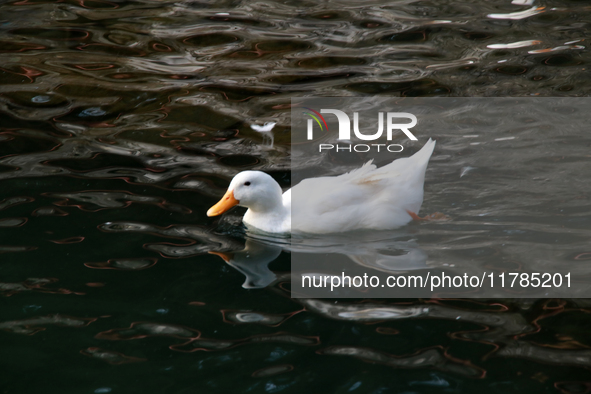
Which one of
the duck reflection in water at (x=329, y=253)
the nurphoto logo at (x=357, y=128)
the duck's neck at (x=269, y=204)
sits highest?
the nurphoto logo at (x=357, y=128)

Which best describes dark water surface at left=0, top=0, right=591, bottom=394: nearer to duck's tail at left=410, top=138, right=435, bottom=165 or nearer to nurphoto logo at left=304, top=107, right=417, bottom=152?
nurphoto logo at left=304, top=107, right=417, bottom=152

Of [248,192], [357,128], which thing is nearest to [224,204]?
[248,192]

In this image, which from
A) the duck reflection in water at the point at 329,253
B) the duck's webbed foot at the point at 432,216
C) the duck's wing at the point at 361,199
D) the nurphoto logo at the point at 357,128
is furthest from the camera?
the nurphoto logo at the point at 357,128

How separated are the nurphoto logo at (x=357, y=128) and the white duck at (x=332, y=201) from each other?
4.23ft

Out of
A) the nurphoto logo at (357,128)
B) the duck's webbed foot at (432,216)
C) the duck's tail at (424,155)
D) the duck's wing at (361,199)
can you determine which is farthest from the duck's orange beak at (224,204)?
the nurphoto logo at (357,128)

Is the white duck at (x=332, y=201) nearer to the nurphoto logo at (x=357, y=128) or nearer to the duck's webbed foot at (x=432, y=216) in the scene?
the duck's webbed foot at (x=432, y=216)

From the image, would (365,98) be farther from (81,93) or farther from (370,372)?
(370,372)

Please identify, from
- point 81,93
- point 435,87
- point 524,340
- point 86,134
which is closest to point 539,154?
point 435,87

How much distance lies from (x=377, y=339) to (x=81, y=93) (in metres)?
4.96

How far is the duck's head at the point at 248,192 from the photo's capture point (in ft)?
15.3

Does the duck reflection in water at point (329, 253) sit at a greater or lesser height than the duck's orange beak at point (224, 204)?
lesser

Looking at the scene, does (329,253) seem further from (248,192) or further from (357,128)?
(357,128)

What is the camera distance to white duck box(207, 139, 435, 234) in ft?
15.2

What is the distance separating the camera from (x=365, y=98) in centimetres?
696
